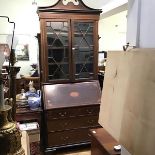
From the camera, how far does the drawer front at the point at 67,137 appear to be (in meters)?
2.95

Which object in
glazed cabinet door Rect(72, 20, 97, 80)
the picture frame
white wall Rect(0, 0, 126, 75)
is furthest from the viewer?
the picture frame

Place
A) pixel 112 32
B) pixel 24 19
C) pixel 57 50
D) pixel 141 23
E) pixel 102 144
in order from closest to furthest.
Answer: pixel 141 23 < pixel 102 144 < pixel 57 50 < pixel 24 19 < pixel 112 32

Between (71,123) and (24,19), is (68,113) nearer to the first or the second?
(71,123)

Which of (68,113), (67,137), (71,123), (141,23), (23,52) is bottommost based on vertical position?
(67,137)

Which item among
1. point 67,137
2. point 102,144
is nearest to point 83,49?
point 67,137

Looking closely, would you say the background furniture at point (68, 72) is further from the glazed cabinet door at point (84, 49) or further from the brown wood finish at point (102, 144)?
the brown wood finish at point (102, 144)

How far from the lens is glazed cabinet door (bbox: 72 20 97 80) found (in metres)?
3.12

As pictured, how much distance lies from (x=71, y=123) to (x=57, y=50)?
1091 mm

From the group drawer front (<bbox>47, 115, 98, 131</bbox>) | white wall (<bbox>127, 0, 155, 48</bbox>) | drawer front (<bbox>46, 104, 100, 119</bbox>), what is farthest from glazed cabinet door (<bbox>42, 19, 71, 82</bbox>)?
white wall (<bbox>127, 0, 155, 48</bbox>)

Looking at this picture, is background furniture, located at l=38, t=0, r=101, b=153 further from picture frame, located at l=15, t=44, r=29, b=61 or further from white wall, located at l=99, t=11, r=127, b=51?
white wall, located at l=99, t=11, r=127, b=51

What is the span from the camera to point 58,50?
3086 millimetres

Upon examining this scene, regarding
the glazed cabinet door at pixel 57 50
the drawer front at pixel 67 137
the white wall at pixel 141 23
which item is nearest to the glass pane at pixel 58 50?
the glazed cabinet door at pixel 57 50

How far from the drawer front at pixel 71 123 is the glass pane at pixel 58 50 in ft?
2.07

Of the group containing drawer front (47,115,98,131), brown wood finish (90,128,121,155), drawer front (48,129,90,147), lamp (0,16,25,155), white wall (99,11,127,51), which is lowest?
drawer front (48,129,90,147)
